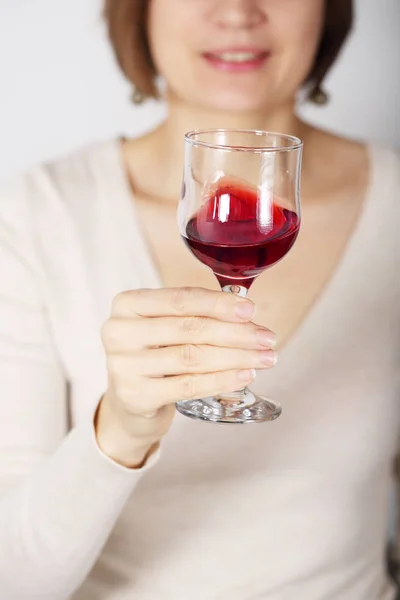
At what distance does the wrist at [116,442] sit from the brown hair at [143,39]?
2.43 feet

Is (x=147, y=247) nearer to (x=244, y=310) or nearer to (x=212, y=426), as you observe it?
(x=212, y=426)

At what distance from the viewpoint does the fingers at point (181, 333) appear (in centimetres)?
85

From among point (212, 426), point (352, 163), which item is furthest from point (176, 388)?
point (352, 163)

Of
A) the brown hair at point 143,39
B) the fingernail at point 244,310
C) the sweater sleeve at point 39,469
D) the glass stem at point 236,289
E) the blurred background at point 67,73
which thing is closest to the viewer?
the fingernail at point 244,310

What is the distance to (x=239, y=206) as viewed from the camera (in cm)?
88

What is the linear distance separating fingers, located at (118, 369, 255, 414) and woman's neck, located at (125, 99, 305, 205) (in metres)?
0.61

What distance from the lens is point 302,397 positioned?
138 centimetres

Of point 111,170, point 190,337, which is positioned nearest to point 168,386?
point 190,337

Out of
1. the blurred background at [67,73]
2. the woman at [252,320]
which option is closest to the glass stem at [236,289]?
the woman at [252,320]

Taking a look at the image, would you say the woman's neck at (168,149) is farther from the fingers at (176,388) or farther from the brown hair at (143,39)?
the fingers at (176,388)

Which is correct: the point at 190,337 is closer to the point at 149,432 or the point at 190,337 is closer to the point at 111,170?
the point at 149,432

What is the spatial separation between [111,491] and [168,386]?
22 centimetres

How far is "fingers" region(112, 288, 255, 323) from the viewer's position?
85cm

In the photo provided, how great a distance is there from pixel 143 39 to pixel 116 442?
814 mm
